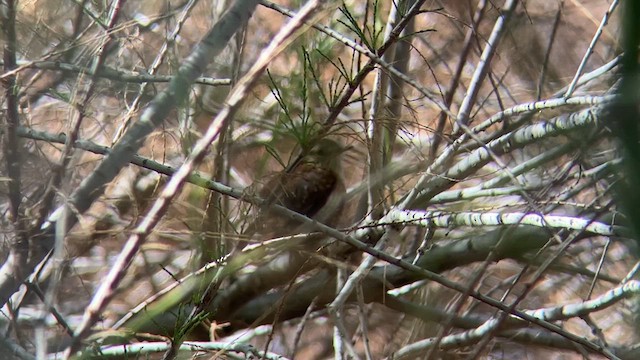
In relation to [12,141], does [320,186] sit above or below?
above

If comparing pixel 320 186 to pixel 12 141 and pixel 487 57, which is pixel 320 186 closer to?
pixel 487 57

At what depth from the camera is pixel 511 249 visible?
163cm

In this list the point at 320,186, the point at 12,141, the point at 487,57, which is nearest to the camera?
the point at 12,141

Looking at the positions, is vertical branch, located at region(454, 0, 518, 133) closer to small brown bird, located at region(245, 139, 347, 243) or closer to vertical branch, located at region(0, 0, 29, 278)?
small brown bird, located at region(245, 139, 347, 243)

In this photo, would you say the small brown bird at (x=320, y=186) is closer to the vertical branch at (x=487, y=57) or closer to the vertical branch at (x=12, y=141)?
the vertical branch at (x=487, y=57)

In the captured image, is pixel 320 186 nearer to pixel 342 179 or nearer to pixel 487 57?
pixel 342 179

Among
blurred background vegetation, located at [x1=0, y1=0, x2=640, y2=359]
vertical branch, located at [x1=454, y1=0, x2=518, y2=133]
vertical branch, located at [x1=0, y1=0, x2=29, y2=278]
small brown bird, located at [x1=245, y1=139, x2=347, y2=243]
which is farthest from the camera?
small brown bird, located at [x1=245, y1=139, x2=347, y2=243]

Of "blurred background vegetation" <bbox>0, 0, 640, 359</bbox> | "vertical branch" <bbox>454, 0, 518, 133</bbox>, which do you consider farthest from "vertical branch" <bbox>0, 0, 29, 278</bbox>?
"vertical branch" <bbox>454, 0, 518, 133</bbox>

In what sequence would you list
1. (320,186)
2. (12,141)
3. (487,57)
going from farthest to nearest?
(320,186) < (487,57) < (12,141)

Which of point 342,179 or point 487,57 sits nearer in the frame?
point 487,57

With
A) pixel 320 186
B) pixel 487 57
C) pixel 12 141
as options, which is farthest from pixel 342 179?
pixel 12 141

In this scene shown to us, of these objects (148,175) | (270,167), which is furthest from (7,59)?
(270,167)

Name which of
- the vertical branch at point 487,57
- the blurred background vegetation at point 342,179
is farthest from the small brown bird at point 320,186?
the vertical branch at point 487,57

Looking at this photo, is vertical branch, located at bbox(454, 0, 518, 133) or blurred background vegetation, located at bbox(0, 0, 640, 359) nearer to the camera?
blurred background vegetation, located at bbox(0, 0, 640, 359)
